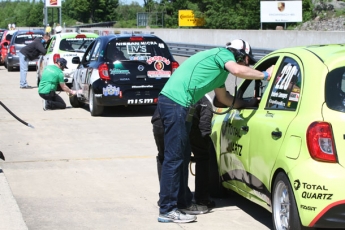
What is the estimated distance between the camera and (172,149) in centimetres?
695

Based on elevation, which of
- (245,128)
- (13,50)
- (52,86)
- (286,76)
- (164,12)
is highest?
(164,12)

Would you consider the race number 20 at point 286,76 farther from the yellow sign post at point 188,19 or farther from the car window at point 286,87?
the yellow sign post at point 188,19

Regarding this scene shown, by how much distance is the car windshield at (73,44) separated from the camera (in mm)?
20891

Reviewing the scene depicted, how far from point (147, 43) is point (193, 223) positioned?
28.4 feet

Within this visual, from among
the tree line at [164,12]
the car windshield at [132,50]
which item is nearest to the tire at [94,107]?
the car windshield at [132,50]

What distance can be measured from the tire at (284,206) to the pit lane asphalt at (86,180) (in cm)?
71

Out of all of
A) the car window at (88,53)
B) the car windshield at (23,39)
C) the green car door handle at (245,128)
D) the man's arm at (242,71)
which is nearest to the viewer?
the man's arm at (242,71)

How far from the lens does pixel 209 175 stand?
304 inches

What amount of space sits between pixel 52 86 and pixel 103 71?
7.59 feet

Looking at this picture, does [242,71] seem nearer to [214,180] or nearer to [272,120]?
[272,120]

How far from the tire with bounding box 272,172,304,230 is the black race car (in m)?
9.06

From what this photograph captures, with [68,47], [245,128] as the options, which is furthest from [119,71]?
[245,128]

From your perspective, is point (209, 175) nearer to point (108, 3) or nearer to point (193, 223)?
point (193, 223)

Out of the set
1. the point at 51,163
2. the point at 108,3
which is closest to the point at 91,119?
the point at 51,163
